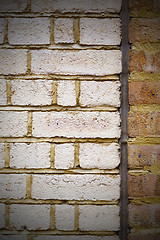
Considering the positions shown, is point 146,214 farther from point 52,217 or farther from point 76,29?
point 76,29

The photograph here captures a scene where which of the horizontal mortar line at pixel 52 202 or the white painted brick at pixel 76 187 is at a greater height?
the white painted brick at pixel 76 187

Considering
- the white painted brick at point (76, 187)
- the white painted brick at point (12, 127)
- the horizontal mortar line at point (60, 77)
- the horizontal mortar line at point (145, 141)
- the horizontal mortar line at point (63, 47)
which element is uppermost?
the horizontal mortar line at point (63, 47)

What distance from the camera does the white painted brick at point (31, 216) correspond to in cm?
62

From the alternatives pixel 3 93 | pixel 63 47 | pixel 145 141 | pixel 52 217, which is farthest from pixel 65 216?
pixel 63 47

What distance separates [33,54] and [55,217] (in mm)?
608

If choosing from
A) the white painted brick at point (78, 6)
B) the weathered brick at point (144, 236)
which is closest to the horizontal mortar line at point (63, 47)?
the white painted brick at point (78, 6)

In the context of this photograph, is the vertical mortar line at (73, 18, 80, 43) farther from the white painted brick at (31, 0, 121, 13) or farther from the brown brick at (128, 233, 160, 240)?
the brown brick at (128, 233, 160, 240)

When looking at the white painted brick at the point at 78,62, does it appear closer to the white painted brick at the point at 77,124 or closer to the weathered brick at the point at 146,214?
the white painted brick at the point at 77,124

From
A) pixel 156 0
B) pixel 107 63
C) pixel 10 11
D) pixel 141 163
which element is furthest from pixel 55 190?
pixel 156 0

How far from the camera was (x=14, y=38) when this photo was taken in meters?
0.62

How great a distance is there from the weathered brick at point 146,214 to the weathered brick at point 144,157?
15 centimetres

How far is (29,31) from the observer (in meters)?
0.62

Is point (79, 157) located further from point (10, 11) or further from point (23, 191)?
point (10, 11)

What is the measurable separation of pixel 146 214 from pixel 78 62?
61 centimetres
